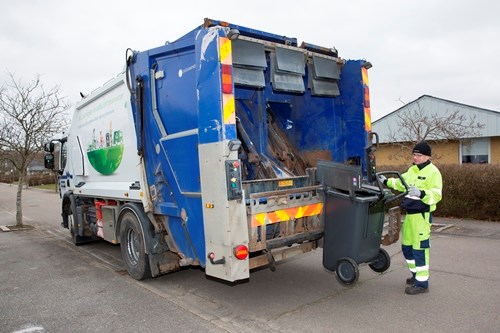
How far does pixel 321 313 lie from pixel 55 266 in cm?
463

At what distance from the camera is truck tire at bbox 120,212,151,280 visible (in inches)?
205

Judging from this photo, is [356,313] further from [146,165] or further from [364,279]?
[146,165]

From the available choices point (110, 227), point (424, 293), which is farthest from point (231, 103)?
point (110, 227)

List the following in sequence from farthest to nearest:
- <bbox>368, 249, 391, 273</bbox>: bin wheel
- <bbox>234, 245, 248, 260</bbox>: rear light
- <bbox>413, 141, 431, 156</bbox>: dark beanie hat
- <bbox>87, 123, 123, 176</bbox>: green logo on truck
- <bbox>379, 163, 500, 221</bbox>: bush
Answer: <bbox>379, 163, 500, 221</bbox>: bush < <bbox>87, 123, 123, 176</bbox>: green logo on truck < <bbox>368, 249, 391, 273</bbox>: bin wheel < <bbox>413, 141, 431, 156</bbox>: dark beanie hat < <bbox>234, 245, 248, 260</bbox>: rear light

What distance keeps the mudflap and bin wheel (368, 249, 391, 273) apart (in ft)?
0.38

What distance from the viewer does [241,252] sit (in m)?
3.63

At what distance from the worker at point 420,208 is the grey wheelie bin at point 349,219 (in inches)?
12.1

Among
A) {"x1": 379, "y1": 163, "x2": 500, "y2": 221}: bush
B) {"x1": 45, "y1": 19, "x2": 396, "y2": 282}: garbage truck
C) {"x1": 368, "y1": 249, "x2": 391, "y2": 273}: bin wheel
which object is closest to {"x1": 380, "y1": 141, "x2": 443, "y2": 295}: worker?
{"x1": 368, "y1": 249, "x2": 391, "y2": 273}: bin wheel

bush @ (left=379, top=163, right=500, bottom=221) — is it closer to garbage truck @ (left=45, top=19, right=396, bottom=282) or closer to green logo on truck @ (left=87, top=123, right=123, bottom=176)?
garbage truck @ (left=45, top=19, right=396, bottom=282)

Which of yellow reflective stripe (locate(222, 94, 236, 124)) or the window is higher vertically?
yellow reflective stripe (locate(222, 94, 236, 124))

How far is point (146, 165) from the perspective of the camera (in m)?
4.94

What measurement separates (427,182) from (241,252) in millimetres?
2200

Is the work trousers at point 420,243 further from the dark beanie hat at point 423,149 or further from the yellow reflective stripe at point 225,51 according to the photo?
the yellow reflective stripe at point 225,51

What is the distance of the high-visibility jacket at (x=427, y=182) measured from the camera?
14.0 feet
